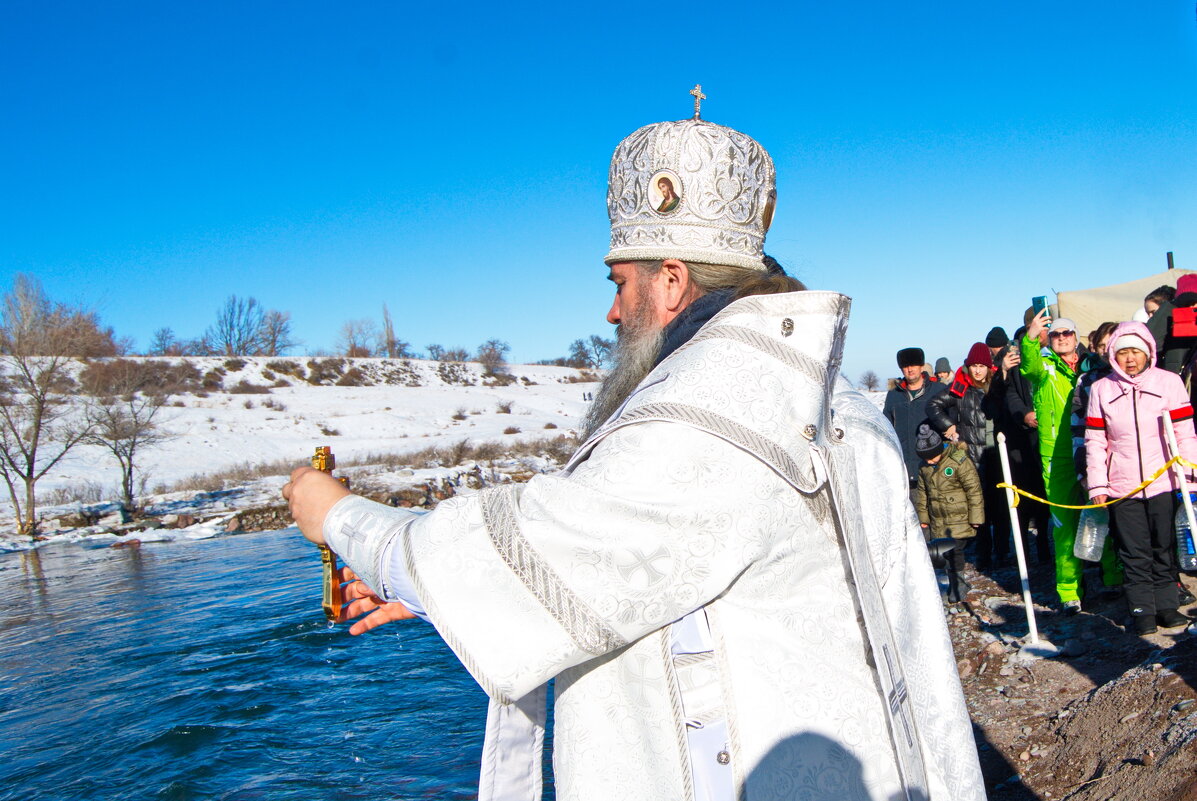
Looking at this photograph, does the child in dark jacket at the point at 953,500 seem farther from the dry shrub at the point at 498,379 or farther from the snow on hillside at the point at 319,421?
the dry shrub at the point at 498,379

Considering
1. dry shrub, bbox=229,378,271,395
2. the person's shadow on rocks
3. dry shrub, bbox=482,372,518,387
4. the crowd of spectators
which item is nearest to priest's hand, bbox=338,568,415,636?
the person's shadow on rocks

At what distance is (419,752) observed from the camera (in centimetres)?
587

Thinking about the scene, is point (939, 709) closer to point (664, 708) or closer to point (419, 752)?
point (664, 708)

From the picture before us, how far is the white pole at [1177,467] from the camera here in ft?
17.0

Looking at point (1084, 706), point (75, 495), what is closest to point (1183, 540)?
point (1084, 706)

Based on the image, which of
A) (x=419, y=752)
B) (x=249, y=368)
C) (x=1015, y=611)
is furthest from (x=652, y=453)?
(x=249, y=368)

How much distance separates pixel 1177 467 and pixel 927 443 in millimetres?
2356

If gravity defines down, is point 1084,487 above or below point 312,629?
above

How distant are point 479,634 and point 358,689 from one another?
666cm

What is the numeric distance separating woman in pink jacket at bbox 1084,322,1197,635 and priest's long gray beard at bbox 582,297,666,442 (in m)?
4.97

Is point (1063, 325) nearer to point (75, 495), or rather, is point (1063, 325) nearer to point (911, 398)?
point (911, 398)

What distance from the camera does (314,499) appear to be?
152cm

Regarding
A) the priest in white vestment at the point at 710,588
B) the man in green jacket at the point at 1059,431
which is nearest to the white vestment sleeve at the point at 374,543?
the priest in white vestment at the point at 710,588

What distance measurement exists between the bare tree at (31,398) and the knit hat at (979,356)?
66.6 feet
